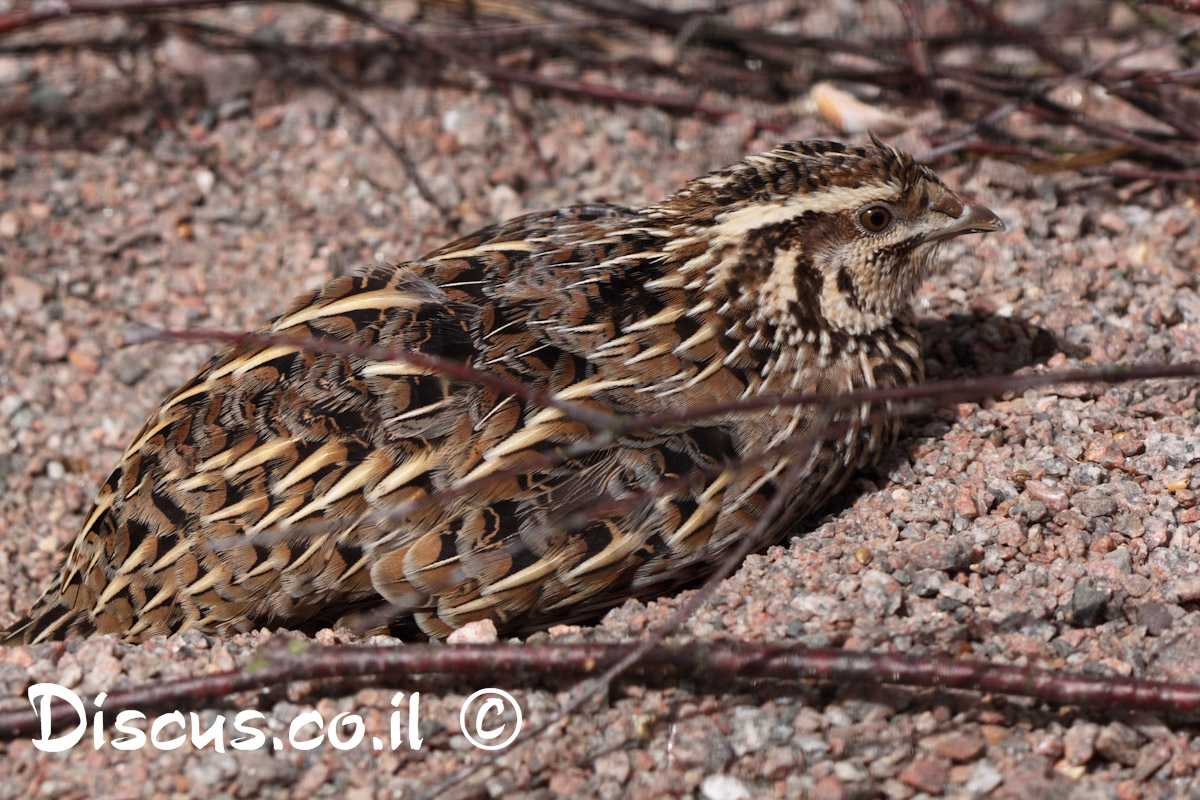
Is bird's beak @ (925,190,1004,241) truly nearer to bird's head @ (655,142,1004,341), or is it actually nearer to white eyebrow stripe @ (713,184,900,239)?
bird's head @ (655,142,1004,341)

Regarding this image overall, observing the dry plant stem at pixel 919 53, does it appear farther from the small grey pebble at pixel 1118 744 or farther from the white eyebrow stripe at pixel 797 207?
the small grey pebble at pixel 1118 744

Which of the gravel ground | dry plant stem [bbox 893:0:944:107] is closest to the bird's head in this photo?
the gravel ground

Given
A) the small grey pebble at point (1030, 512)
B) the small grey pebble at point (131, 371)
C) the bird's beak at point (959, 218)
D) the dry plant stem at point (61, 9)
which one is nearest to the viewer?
the small grey pebble at point (1030, 512)

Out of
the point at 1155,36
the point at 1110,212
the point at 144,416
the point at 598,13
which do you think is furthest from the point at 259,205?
the point at 1155,36

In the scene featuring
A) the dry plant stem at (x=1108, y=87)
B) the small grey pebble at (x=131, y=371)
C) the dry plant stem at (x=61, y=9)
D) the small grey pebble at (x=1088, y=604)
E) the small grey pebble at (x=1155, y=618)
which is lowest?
the small grey pebble at (x=1155, y=618)

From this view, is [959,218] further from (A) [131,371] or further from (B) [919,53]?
(A) [131,371]

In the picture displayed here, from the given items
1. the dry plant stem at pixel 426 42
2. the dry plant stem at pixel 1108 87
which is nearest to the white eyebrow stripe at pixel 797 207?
the dry plant stem at pixel 1108 87

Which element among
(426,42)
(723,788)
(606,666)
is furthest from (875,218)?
(426,42)
